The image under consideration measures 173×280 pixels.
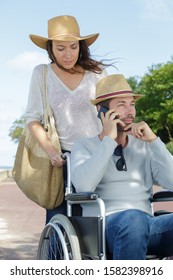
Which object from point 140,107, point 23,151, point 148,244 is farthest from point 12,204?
point 140,107

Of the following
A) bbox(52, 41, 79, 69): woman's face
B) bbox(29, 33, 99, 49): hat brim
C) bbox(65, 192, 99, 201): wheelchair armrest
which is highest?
bbox(29, 33, 99, 49): hat brim

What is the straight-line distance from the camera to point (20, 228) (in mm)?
8773

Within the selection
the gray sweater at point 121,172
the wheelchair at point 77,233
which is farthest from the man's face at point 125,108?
the wheelchair at point 77,233

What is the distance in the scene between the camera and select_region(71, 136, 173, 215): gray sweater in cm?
332

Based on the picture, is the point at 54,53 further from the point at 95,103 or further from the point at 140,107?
the point at 140,107

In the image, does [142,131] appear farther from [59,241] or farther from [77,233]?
[59,241]

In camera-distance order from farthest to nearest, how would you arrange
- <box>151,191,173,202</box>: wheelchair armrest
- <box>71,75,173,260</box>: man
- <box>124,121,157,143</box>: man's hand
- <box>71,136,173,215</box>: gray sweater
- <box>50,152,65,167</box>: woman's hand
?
1. <box>50,152,65,167</box>: woman's hand
2. <box>151,191,173,202</box>: wheelchair armrest
3. <box>124,121,157,143</box>: man's hand
4. <box>71,136,173,215</box>: gray sweater
5. <box>71,75,173,260</box>: man

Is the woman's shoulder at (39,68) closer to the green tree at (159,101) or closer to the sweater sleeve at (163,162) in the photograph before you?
the sweater sleeve at (163,162)

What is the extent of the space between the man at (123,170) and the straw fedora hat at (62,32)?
48cm

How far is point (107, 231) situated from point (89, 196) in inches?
8.1

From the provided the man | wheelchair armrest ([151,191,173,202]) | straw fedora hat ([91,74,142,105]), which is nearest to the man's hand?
the man

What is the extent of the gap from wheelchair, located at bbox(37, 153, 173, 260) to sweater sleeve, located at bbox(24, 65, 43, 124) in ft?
1.38

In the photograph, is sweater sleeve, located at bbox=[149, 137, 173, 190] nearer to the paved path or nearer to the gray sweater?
the gray sweater

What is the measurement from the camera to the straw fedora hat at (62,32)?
3.96 meters
